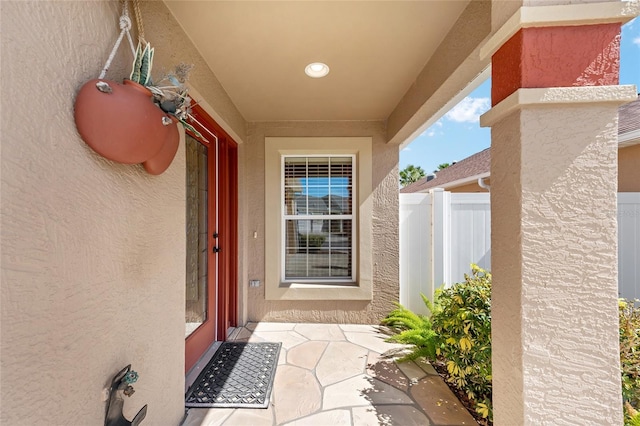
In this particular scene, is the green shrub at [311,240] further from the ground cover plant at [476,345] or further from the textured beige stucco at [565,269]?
the textured beige stucco at [565,269]

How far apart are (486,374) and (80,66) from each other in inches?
118

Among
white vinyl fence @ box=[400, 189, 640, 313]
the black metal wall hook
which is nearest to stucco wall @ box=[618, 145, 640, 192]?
white vinyl fence @ box=[400, 189, 640, 313]

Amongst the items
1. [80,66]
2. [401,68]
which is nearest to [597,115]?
[401,68]

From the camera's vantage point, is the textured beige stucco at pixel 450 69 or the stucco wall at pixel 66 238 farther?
the textured beige stucco at pixel 450 69

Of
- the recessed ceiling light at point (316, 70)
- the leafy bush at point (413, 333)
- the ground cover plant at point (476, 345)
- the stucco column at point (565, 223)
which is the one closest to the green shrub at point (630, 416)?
the ground cover plant at point (476, 345)

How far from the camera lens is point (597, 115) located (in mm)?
1109

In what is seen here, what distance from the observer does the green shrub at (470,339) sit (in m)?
1.85

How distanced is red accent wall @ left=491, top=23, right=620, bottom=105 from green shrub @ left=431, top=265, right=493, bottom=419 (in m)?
1.57

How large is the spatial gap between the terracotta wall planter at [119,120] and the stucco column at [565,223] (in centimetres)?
168

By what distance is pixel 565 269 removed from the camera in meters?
1.12

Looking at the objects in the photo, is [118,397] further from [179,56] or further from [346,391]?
[179,56]

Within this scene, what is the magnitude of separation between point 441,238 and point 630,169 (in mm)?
3779

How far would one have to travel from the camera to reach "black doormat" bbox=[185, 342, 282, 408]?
6.64 feet

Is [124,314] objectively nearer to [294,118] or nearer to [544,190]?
[544,190]
